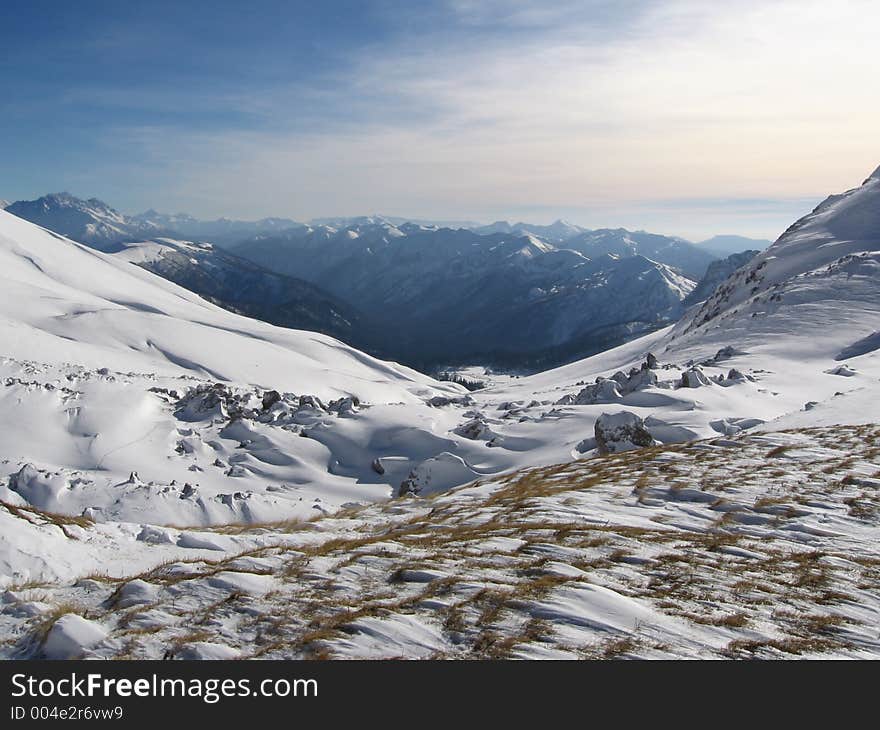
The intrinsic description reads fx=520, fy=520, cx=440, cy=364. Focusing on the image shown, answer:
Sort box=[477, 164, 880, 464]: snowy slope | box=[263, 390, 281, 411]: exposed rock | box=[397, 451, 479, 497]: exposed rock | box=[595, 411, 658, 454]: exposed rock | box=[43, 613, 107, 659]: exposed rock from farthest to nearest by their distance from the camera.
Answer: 1. box=[263, 390, 281, 411]: exposed rock
2. box=[477, 164, 880, 464]: snowy slope
3. box=[397, 451, 479, 497]: exposed rock
4. box=[595, 411, 658, 454]: exposed rock
5. box=[43, 613, 107, 659]: exposed rock

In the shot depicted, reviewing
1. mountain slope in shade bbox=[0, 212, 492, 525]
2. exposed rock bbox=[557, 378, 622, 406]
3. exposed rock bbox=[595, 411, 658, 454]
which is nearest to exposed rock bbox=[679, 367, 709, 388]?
exposed rock bbox=[557, 378, 622, 406]

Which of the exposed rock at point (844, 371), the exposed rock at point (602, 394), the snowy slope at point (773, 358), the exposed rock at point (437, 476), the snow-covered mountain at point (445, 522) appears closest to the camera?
the snow-covered mountain at point (445, 522)

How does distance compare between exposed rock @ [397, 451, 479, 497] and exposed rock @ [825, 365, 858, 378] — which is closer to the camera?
exposed rock @ [397, 451, 479, 497]

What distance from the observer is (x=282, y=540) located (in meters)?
11.8

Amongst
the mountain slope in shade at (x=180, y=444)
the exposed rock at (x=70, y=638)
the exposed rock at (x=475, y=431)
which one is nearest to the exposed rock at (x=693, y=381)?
the exposed rock at (x=475, y=431)

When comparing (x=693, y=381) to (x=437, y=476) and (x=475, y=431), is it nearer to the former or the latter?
(x=475, y=431)

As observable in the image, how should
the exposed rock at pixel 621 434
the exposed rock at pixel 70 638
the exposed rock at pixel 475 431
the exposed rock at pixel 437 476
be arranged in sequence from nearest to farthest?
the exposed rock at pixel 70 638 → the exposed rock at pixel 621 434 → the exposed rock at pixel 437 476 → the exposed rock at pixel 475 431

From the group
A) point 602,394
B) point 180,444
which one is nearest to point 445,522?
point 180,444

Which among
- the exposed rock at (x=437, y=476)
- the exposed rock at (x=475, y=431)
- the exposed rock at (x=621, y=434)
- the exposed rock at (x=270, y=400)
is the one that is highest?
the exposed rock at (x=621, y=434)

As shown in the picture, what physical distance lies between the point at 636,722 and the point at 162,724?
4182 mm

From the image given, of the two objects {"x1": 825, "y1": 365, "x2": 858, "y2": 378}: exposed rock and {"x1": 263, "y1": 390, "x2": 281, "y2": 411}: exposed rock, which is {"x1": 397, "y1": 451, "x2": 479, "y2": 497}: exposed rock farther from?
{"x1": 825, "y1": 365, "x2": 858, "y2": 378}: exposed rock

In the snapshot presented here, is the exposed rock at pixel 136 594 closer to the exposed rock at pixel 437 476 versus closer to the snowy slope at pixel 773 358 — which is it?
the exposed rock at pixel 437 476

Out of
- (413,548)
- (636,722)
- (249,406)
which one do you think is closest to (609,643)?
(636,722)

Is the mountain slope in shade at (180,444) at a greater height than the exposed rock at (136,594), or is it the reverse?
the exposed rock at (136,594)
